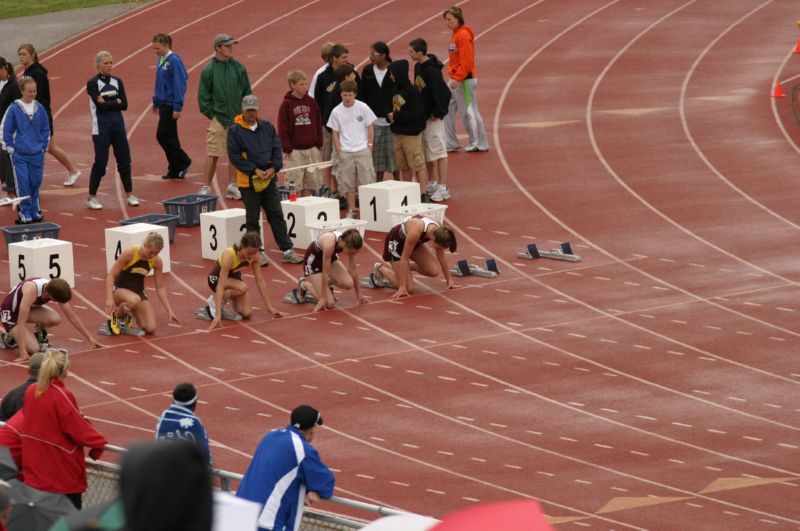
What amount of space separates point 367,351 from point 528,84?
12.2m

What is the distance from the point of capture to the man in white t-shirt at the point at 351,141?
17.7 m

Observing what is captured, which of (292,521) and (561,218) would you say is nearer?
(292,521)

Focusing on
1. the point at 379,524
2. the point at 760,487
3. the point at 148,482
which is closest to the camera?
the point at 148,482

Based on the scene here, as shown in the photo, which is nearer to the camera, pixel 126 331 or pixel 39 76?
pixel 126 331

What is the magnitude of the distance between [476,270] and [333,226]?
1.49 m

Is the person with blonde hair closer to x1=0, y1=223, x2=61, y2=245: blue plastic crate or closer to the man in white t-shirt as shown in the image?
x1=0, y1=223, x2=61, y2=245: blue plastic crate

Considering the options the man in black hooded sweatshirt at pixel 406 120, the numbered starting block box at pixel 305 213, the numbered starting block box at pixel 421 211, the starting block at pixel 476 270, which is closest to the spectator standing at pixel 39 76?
the numbered starting block box at pixel 305 213

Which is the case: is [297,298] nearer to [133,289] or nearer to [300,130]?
[133,289]

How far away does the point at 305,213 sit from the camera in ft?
55.7

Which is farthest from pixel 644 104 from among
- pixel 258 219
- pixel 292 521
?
pixel 292 521

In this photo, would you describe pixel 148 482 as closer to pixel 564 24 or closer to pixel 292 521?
pixel 292 521

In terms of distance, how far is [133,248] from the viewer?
1423 cm

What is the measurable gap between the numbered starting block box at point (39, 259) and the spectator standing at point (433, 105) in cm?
489

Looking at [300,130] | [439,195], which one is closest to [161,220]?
[300,130]
